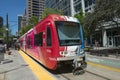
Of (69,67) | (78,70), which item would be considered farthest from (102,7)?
(78,70)

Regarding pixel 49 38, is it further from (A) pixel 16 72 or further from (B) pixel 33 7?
(B) pixel 33 7

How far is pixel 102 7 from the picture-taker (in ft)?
78.2

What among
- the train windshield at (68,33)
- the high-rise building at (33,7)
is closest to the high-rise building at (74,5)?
the train windshield at (68,33)

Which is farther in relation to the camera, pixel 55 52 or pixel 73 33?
pixel 73 33

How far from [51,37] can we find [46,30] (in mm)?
1029

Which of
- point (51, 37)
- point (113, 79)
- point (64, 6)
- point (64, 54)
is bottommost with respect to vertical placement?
point (113, 79)

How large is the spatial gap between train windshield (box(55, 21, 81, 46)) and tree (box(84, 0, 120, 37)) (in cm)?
1139

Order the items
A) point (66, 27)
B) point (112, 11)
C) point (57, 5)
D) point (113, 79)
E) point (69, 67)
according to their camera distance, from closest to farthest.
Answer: point (113, 79) < point (66, 27) < point (69, 67) < point (112, 11) < point (57, 5)

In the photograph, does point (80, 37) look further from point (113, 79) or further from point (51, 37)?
point (113, 79)

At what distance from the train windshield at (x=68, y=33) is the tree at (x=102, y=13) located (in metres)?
11.4

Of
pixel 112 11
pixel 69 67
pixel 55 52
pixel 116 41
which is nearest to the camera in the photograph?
pixel 55 52

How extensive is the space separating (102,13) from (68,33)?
13.5 meters

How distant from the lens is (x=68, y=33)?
1109 cm

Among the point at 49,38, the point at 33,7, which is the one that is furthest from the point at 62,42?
the point at 33,7
